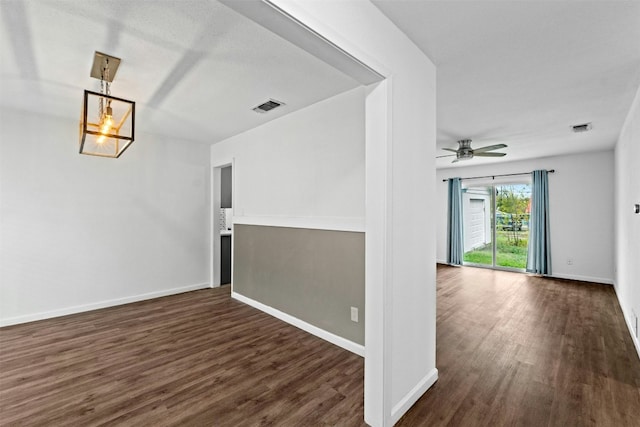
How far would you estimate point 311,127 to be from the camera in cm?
332

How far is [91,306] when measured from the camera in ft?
13.2

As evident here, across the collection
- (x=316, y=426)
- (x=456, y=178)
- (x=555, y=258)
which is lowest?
(x=316, y=426)

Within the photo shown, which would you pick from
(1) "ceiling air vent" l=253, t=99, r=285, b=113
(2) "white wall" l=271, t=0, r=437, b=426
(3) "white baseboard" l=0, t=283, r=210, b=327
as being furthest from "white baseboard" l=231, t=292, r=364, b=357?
(1) "ceiling air vent" l=253, t=99, r=285, b=113

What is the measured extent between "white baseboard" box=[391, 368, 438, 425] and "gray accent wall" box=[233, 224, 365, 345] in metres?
0.71

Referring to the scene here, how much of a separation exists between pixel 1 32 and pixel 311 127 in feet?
8.02

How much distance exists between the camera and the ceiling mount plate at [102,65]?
2.28m

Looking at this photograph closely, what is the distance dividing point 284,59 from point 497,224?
6.56 metres

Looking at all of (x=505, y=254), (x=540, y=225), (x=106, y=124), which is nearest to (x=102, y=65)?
(x=106, y=124)

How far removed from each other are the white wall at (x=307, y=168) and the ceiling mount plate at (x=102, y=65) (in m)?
1.75

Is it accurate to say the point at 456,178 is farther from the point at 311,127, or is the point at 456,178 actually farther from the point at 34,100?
the point at 34,100

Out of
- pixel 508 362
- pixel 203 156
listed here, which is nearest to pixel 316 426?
pixel 508 362

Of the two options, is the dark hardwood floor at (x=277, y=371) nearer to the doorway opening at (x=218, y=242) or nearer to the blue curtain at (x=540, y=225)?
the doorway opening at (x=218, y=242)

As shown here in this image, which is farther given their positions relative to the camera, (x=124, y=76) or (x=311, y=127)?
(x=311, y=127)

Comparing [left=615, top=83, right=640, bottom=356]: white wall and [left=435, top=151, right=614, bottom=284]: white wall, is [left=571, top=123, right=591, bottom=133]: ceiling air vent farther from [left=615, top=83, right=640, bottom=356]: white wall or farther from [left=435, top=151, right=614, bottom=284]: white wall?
[left=435, top=151, right=614, bottom=284]: white wall
